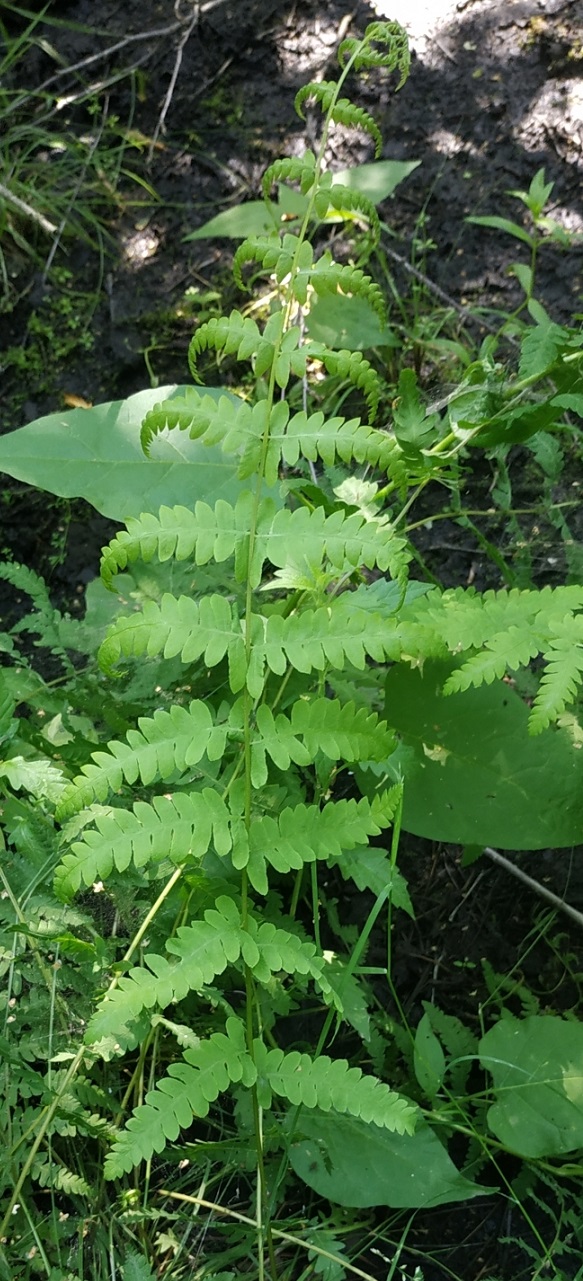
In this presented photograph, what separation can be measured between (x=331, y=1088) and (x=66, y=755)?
0.65 metres

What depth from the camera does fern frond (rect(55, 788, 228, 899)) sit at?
1.07 meters

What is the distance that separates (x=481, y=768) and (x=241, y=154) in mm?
1998

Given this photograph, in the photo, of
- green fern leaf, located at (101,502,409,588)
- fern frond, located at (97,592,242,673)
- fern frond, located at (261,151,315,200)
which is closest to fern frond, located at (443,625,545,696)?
green fern leaf, located at (101,502,409,588)

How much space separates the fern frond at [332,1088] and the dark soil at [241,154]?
1144 millimetres

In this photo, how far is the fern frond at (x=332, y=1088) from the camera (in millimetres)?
1091

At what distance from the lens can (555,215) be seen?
236cm

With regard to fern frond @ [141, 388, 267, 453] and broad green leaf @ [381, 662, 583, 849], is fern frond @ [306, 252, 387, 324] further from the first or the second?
broad green leaf @ [381, 662, 583, 849]

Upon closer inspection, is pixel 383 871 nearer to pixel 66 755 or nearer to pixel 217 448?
pixel 66 755

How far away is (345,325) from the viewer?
2096 millimetres

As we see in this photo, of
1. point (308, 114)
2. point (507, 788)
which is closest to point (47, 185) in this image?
point (308, 114)

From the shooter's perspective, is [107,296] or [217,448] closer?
[217,448]

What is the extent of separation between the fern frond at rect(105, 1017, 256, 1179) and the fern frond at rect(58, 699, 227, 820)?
0.34m

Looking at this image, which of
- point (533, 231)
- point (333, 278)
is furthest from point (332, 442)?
point (533, 231)

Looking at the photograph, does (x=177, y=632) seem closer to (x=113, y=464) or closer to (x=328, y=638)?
(x=328, y=638)
